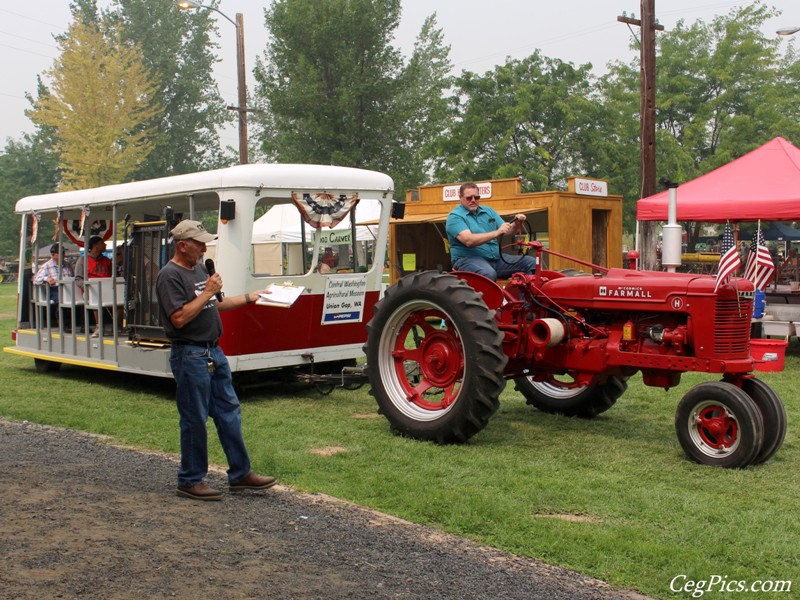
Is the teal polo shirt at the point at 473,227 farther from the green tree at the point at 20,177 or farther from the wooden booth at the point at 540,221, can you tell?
the green tree at the point at 20,177

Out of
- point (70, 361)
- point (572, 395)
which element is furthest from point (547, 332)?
point (70, 361)

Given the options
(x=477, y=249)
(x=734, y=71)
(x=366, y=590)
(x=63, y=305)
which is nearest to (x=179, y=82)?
(x=734, y=71)

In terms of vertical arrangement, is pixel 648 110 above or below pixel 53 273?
above

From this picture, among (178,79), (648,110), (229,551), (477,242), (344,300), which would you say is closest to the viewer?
(229,551)

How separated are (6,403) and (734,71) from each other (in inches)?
1351

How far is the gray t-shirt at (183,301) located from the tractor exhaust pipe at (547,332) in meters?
2.82

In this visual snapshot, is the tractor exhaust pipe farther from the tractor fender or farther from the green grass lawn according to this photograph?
the green grass lawn

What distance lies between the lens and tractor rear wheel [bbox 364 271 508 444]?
7.23 meters

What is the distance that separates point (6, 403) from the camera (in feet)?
31.9

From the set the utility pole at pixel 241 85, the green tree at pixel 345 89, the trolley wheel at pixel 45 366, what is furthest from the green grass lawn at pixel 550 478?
the green tree at pixel 345 89

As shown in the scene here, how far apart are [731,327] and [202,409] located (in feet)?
12.5

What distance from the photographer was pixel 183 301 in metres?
5.76

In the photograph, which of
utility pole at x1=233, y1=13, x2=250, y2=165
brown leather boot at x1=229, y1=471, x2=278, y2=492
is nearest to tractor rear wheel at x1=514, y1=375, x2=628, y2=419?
brown leather boot at x1=229, y1=471, x2=278, y2=492

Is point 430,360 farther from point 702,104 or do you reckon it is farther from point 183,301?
point 702,104
